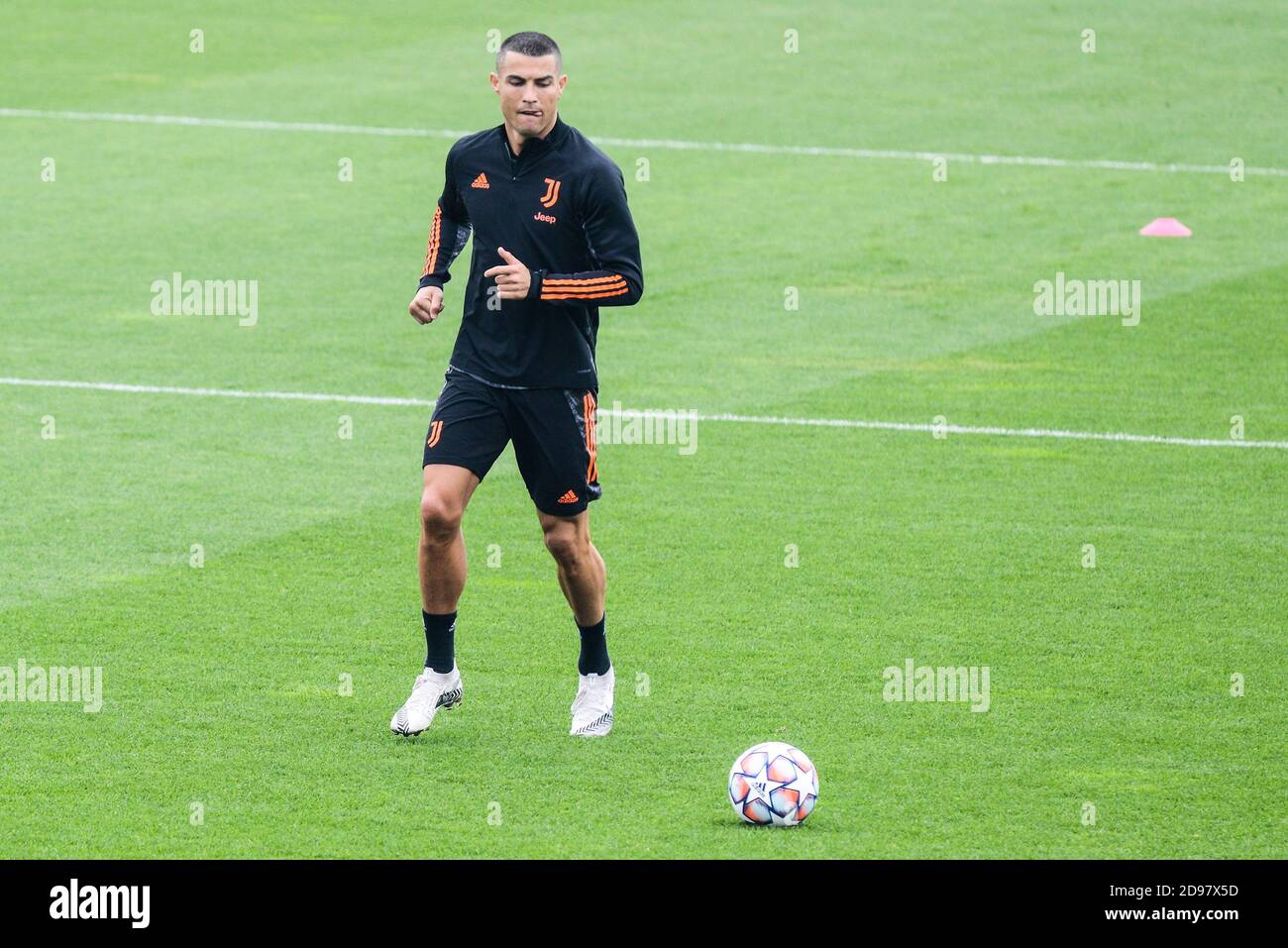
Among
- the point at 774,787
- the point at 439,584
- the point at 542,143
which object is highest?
the point at 542,143

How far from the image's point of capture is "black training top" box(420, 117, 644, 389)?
7898 mm

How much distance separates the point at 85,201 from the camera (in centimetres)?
1959

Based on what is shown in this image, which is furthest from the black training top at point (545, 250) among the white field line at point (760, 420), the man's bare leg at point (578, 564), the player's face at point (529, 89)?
the white field line at point (760, 420)

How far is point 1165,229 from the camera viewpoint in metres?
19.0

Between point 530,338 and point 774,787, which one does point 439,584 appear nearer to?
point 530,338

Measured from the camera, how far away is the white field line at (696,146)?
71.7 ft

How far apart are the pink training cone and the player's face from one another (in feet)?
39.3

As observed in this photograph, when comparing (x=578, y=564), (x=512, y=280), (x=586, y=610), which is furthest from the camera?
(x=586, y=610)

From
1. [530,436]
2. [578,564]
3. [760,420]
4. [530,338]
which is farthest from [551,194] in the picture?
[760,420]

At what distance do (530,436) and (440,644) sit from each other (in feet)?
2.74

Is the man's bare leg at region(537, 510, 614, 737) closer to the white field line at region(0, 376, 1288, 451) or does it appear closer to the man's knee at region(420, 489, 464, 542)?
the man's knee at region(420, 489, 464, 542)

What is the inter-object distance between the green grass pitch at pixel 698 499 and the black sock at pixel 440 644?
10.7 inches

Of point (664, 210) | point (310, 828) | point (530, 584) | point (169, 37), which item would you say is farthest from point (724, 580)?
point (169, 37)

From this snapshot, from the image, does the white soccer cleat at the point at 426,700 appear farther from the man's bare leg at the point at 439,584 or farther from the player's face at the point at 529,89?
the player's face at the point at 529,89
